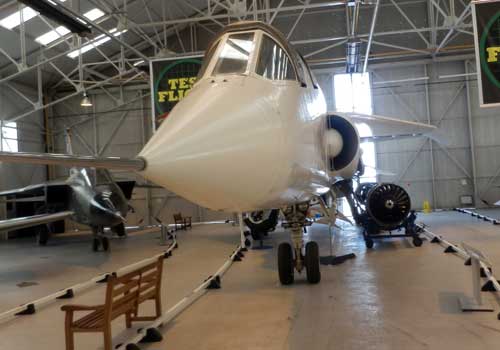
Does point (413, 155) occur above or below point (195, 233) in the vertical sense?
above

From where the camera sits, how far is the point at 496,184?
2116 centimetres

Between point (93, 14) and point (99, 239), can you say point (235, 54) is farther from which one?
point (93, 14)

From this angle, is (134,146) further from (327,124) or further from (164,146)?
(164,146)

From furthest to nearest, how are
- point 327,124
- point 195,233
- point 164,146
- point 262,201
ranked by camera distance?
point 195,233 < point 327,124 < point 262,201 < point 164,146

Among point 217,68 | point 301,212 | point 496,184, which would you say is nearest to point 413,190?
point 496,184

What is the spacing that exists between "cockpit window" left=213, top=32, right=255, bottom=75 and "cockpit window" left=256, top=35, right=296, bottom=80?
0.13 m

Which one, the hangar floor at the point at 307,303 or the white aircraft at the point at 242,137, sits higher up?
the white aircraft at the point at 242,137

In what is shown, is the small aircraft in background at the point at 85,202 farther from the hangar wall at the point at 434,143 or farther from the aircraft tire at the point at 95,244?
the hangar wall at the point at 434,143

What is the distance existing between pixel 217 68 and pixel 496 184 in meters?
20.6

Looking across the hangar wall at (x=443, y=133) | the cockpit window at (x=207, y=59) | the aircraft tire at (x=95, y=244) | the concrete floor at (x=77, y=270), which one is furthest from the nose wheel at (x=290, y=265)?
the hangar wall at (x=443, y=133)

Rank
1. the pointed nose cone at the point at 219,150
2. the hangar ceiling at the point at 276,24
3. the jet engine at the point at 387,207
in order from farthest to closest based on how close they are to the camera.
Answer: the hangar ceiling at the point at 276,24
the jet engine at the point at 387,207
the pointed nose cone at the point at 219,150

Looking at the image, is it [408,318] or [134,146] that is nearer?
[408,318]

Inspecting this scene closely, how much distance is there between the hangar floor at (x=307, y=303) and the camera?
4.88 metres

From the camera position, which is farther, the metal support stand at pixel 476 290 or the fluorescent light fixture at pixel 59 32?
the fluorescent light fixture at pixel 59 32
